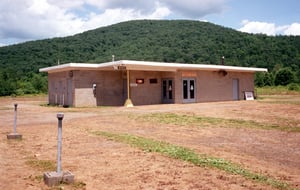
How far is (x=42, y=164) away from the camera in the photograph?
6.41m

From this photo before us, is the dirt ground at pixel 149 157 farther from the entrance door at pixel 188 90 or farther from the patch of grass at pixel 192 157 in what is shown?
the entrance door at pixel 188 90

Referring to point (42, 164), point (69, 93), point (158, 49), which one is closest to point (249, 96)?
point (69, 93)

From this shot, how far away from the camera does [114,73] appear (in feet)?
82.0

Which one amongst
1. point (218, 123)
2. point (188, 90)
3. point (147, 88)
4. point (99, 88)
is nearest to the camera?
point (218, 123)

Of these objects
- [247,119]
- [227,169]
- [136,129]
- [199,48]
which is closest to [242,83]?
[247,119]

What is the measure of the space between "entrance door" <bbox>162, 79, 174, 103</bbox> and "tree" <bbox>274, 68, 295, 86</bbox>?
30076 mm

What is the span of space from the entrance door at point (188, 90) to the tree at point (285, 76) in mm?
28736

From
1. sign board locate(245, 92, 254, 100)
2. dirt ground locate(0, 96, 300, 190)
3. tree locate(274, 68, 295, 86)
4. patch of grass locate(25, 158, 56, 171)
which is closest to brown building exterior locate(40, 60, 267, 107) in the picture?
sign board locate(245, 92, 254, 100)

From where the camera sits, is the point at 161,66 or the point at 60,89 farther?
the point at 60,89

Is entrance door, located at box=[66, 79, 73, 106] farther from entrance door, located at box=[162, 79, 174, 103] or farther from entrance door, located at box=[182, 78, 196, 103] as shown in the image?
entrance door, located at box=[182, 78, 196, 103]

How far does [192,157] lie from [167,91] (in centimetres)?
1927

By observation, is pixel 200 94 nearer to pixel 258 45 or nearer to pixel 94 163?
pixel 94 163

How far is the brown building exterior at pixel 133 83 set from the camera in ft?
77.1

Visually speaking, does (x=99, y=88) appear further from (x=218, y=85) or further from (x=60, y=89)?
(x=218, y=85)
